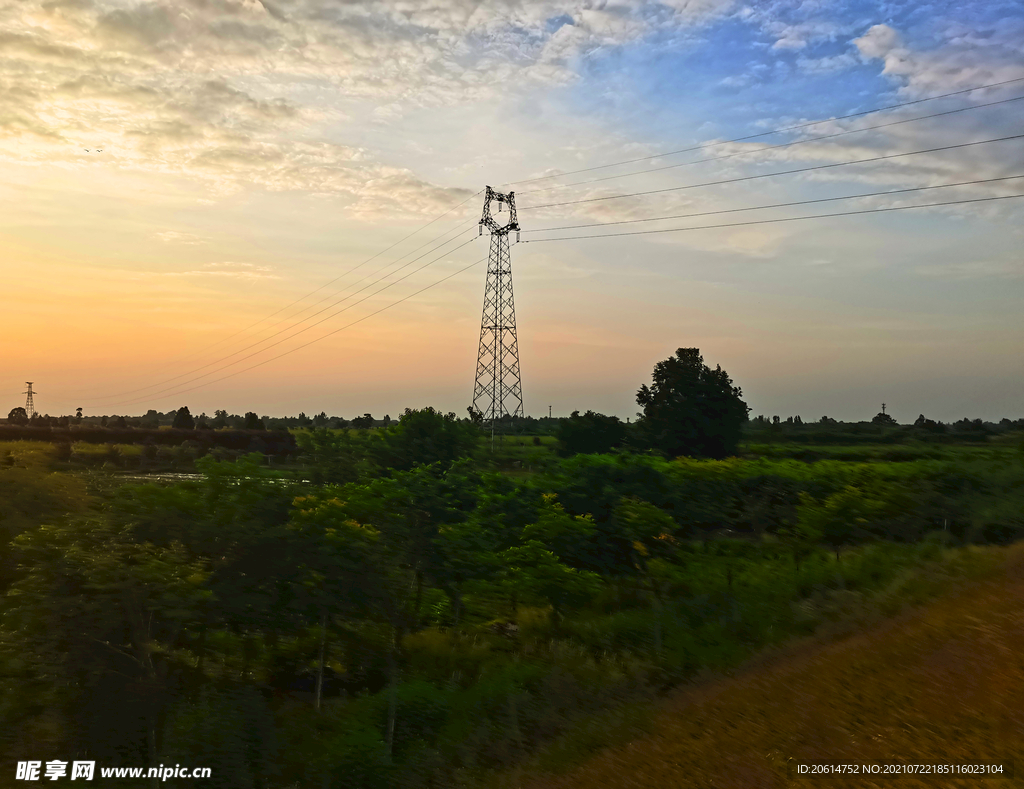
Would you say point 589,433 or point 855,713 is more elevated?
point 589,433

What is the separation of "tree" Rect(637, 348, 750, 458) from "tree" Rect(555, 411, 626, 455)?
144 inches

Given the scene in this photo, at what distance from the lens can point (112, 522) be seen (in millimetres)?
16203

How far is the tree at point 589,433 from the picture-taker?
2352 inches

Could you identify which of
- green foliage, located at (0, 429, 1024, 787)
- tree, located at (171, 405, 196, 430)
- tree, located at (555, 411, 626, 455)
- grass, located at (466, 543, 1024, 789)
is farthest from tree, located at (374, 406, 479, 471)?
tree, located at (171, 405, 196, 430)

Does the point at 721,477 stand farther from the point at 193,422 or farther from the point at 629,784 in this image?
the point at 193,422

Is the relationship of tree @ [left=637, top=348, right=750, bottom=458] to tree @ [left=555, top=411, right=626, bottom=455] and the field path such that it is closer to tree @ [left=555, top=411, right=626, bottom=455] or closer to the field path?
tree @ [left=555, top=411, right=626, bottom=455]

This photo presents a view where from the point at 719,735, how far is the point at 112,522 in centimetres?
1364

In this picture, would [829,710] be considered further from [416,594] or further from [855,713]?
[416,594]

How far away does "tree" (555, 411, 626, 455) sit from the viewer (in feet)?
196

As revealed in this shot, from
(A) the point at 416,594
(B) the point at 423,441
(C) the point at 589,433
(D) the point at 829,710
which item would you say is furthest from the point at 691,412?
(D) the point at 829,710

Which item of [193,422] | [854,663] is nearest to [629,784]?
[854,663]

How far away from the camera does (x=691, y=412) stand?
64.0 meters

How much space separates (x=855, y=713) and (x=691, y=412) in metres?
54.3

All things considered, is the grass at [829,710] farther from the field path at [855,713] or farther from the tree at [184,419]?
the tree at [184,419]
